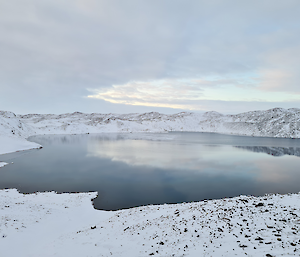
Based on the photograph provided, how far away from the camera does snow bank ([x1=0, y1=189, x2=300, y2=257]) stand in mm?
9430

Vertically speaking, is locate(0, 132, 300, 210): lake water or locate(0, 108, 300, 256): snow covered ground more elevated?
locate(0, 108, 300, 256): snow covered ground

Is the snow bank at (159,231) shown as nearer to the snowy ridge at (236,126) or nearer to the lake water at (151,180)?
the lake water at (151,180)

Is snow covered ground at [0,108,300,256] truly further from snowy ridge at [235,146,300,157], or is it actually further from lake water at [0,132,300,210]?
snowy ridge at [235,146,300,157]

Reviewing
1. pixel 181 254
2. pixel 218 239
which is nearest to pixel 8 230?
pixel 181 254

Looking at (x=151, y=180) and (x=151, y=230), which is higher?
(x=151, y=230)

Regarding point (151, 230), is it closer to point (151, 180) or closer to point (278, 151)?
point (151, 180)

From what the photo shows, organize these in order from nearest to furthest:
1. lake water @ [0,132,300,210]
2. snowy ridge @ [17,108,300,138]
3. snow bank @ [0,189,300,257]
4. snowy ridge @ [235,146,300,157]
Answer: snow bank @ [0,189,300,257] < lake water @ [0,132,300,210] < snowy ridge @ [235,146,300,157] < snowy ridge @ [17,108,300,138]

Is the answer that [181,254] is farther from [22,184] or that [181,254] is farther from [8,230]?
[22,184]

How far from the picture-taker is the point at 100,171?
37812 millimetres

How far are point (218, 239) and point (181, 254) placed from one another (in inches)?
97.5

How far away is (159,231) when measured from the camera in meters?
12.5

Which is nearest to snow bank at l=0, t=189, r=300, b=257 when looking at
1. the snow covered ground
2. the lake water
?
the snow covered ground

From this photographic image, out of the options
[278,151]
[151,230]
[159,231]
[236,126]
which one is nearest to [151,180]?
[151,230]

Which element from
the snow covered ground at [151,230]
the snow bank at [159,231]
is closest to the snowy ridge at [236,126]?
the snow covered ground at [151,230]
